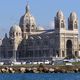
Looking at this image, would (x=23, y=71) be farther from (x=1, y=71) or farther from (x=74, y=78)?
(x=74, y=78)

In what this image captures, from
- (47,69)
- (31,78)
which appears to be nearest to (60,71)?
(47,69)

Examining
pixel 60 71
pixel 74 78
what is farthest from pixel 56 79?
pixel 60 71

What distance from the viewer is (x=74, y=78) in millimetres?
103375

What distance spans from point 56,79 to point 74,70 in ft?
90.7

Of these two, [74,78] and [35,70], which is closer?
[74,78]

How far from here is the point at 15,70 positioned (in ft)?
427

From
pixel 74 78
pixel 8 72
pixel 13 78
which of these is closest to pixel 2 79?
pixel 13 78

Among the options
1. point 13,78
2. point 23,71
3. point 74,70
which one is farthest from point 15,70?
point 13,78

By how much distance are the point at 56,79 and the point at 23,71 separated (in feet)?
86.9

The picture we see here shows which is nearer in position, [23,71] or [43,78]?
[43,78]

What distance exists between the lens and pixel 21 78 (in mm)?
105125

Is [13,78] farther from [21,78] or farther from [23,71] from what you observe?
[23,71]

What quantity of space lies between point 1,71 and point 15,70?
11.5ft

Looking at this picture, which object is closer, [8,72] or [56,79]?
[56,79]
